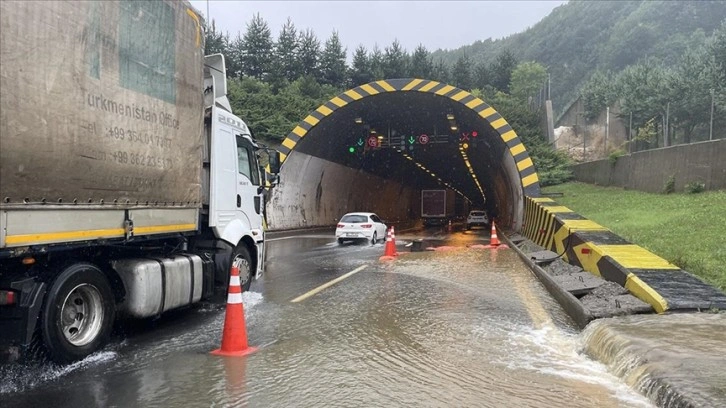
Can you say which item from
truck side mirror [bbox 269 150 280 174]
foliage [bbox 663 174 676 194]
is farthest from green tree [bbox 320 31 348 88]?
truck side mirror [bbox 269 150 280 174]

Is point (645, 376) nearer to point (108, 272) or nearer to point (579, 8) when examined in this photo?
point (108, 272)

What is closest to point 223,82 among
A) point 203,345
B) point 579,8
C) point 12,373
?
point 203,345

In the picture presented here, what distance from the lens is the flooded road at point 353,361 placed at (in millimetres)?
4520

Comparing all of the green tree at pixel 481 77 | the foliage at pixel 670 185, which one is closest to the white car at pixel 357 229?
the foliage at pixel 670 185

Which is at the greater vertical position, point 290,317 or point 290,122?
point 290,122

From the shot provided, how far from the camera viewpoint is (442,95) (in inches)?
1019

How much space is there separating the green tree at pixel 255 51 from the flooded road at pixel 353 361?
56.8m

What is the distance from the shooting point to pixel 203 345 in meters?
6.18

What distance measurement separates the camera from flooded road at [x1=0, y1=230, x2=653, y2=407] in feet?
14.8

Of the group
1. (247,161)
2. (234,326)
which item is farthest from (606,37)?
(234,326)

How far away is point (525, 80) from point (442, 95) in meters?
55.2

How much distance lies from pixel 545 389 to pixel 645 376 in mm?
800

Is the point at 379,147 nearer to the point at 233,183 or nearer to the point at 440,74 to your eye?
the point at 233,183

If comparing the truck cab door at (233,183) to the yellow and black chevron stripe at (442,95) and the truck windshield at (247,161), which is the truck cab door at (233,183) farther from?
the yellow and black chevron stripe at (442,95)
